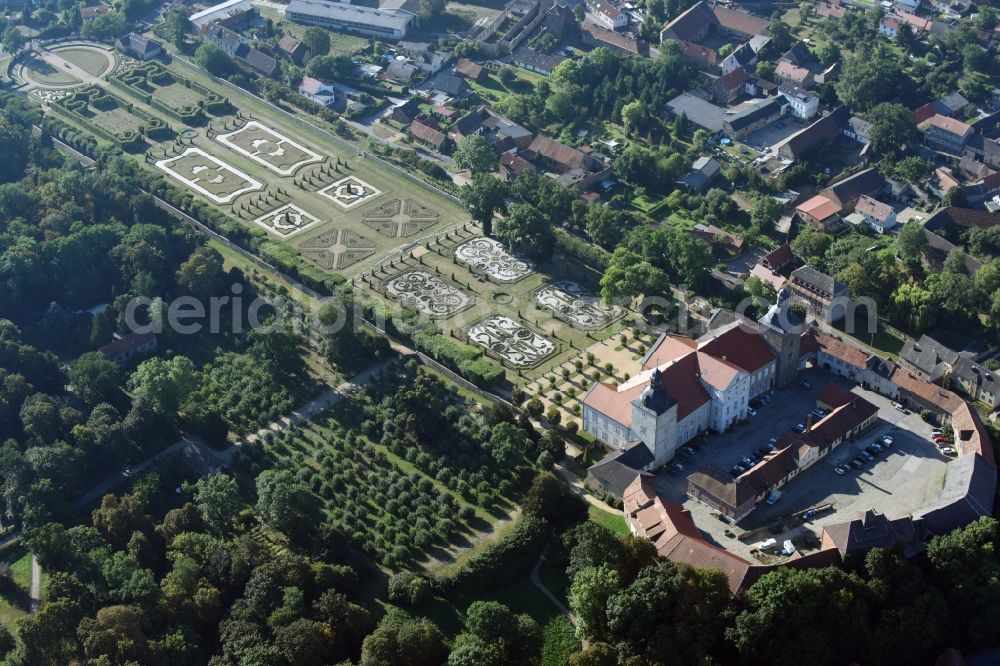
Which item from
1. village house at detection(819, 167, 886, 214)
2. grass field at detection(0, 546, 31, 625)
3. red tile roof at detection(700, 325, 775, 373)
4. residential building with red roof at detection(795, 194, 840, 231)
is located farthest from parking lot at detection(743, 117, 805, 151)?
grass field at detection(0, 546, 31, 625)

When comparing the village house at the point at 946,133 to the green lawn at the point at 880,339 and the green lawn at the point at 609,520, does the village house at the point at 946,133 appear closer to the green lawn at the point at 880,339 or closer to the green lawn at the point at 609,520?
the green lawn at the point at 880,339

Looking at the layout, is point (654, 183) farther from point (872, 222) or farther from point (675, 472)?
point (675, 472)

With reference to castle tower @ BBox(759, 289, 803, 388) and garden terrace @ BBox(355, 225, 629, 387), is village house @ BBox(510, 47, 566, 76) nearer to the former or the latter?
garden terrace @ BBox(355, 225, 629, 387)

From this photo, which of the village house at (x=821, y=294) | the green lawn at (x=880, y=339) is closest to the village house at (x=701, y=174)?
the village house at (x=821, y=294)

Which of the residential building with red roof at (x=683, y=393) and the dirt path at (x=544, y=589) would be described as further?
the residential building with red roof at (x=683, y=393)

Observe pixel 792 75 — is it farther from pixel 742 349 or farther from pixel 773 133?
pixel 742 349

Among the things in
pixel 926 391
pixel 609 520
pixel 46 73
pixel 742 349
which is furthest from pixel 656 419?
pixel 46 73
